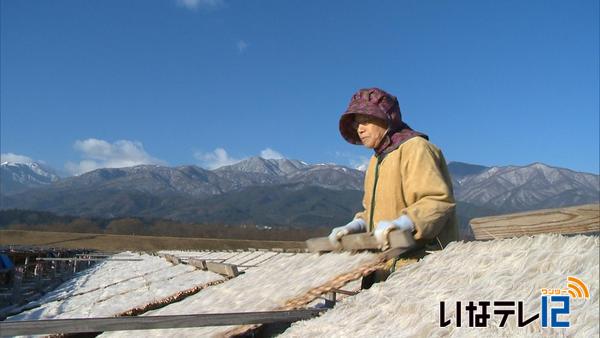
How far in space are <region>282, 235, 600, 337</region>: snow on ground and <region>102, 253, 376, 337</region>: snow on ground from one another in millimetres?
381

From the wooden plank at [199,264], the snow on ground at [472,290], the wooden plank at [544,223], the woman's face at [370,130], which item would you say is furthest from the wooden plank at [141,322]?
the wooden plank at [199,264]

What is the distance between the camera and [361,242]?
3.17m

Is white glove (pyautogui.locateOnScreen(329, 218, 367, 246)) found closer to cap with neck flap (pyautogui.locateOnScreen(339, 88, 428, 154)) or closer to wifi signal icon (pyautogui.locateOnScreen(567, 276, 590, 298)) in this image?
cap with neck flap (pyautogui.locateOnScreen(339, 88, 428, 154))

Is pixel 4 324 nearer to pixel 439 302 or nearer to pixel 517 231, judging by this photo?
pixel 439 302

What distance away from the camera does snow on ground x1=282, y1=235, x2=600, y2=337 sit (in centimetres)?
193

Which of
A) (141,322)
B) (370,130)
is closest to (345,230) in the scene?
(370,130)

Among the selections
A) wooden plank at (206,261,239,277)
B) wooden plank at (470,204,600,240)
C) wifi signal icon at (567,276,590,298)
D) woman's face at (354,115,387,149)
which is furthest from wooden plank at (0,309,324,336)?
wooden plank at (206,261,239,277)

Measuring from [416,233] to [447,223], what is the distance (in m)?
0.50

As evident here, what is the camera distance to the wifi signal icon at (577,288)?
1.88m

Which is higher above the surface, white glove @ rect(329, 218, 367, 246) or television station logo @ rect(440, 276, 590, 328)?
white glove @ rect(329, 218, 367, 246)

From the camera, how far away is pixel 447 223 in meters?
3.63

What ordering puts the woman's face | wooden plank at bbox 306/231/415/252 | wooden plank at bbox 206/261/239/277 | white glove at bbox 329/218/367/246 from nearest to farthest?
wooden plank at bbox 306/231/415/252 < white glove at bbox 329/218/367/246 < the woman's face < wooden plank at bbox 206/261/239/277

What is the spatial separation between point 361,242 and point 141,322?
1.33m

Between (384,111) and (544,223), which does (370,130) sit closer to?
(384,111)
